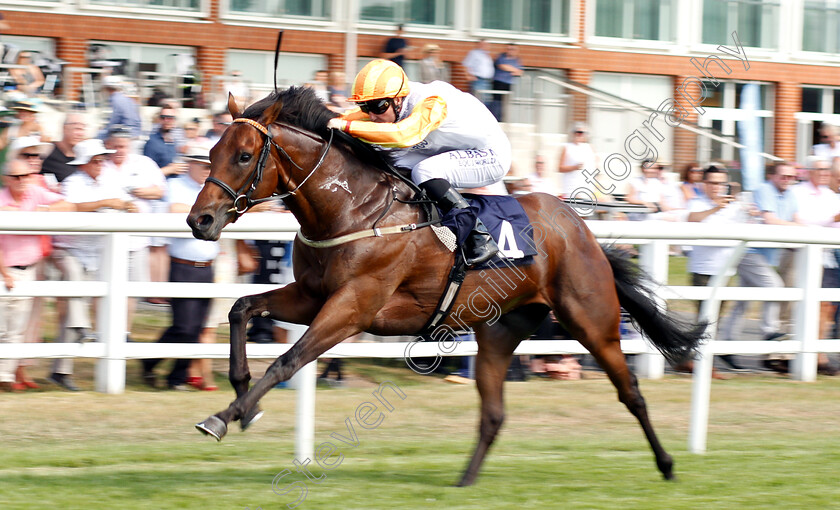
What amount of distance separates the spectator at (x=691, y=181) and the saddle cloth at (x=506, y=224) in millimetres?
4222

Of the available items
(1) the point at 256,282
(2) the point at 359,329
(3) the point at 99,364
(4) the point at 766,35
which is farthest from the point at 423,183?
(4) the point at 766,35

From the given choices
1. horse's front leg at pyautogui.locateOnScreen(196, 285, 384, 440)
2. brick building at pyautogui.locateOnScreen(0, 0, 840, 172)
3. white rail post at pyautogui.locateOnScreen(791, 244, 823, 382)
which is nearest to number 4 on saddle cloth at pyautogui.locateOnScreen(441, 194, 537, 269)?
horse's front leg at pyautogui.locateOnScreen(196, 285, 384, 440)

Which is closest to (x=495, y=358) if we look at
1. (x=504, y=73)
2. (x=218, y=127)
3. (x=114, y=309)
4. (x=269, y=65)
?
(x=114, y=309)

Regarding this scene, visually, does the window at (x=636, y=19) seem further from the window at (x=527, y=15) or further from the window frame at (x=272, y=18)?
the window frame at (x=272, y=18)

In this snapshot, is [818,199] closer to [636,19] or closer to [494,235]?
[494,235]

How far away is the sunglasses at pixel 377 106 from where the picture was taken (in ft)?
15.3

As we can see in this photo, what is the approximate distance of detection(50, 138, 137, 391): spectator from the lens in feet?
20.6

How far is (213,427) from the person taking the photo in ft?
12.9

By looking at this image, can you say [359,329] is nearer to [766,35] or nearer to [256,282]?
[256,282]

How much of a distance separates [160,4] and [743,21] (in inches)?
428

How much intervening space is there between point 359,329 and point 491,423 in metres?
1.00

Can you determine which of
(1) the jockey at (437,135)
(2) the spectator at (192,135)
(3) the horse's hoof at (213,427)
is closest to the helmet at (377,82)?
(1) the jockey at (437,135)

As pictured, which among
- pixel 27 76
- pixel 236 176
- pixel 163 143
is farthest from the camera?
pixel 27 76

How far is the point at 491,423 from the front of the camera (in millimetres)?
5133
